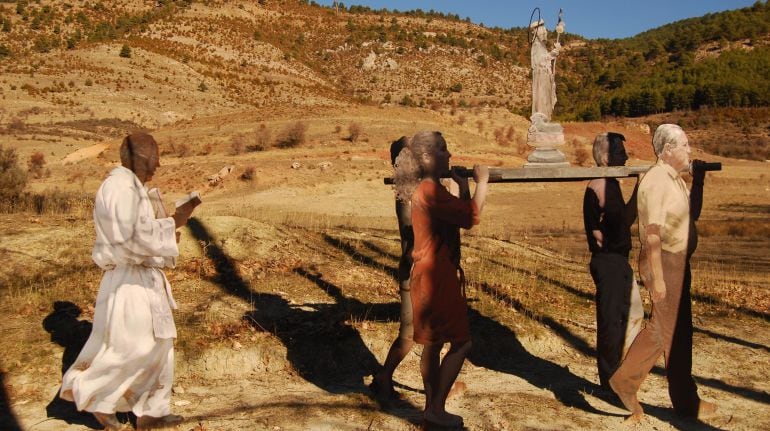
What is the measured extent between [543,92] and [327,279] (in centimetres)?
357

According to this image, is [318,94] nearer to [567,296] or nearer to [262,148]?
[262,148]

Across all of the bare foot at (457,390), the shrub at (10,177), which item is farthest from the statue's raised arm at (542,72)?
the shrub at (10,177)

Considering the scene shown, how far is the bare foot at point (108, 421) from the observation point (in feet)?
13.7

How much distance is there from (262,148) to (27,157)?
948cm

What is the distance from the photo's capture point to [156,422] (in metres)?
4.34

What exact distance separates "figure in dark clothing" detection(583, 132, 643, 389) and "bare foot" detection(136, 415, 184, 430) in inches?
124

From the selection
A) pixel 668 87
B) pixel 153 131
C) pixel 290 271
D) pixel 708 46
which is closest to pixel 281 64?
pixel 153 131

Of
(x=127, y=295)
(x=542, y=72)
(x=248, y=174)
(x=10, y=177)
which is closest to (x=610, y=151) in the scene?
(x=542, y=72)

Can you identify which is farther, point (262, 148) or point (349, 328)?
point (262, 148)

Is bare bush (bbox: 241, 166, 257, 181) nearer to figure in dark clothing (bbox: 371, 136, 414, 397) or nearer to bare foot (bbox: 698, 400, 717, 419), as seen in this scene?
figure in dark clothing (bbox: 371, 136, 414, 397)

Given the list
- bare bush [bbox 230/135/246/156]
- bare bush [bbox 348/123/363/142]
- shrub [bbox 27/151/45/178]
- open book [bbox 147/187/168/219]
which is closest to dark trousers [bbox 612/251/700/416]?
open book [bbox 147/187/168/219]

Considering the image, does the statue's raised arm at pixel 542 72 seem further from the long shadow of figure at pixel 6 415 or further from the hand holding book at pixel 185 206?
the long shadow of figure at pixel 6 415

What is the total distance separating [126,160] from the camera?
13.4ft

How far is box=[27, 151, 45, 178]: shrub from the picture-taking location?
24734 millimetres
